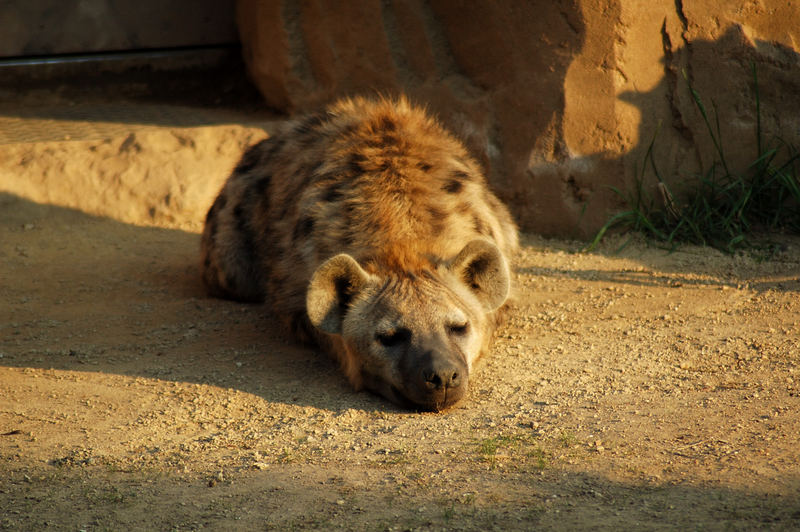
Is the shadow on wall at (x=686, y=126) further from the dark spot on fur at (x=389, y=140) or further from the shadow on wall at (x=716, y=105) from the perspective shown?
the dark spot on fur at (x=389, y=140)

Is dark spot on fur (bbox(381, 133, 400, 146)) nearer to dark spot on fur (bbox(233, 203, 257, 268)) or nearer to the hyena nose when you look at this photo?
dark spot on fur (bbox(233, 203, 257, 268))

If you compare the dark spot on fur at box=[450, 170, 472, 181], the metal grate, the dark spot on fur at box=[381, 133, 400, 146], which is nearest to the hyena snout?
the dark spot on fur at box=[450, 170, 472, 181]

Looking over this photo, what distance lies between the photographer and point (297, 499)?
2.29m

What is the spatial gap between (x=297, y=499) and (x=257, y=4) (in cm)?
420

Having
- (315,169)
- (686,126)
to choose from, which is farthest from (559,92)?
(315,169)

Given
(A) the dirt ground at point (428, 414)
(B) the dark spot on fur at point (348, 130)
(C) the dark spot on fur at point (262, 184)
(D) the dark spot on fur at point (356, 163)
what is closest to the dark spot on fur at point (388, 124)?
(B) the dark spot on fur at point (348, 130)

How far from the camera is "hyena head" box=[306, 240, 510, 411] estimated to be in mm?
2861

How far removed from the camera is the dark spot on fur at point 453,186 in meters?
3.47

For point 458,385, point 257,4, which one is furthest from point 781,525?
point 257,4

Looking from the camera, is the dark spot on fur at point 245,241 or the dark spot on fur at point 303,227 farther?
the dark spot on fur at point 245,241

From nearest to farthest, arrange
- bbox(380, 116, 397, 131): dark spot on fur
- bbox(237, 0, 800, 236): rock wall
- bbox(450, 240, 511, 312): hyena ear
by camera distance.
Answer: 1. bbox(450, 240, 511, 312): hyena ear
2. bbox(380, 116, 397, 131): dark spot on fur
3. bbox(237, 0, 800, 236): rock wall

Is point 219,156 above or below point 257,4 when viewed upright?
below

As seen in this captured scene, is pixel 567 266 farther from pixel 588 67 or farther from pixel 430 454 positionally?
pixel 430 454

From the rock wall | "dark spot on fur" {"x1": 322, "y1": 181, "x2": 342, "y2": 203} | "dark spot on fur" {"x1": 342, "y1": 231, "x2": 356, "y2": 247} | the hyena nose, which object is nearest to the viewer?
the hyena nose
